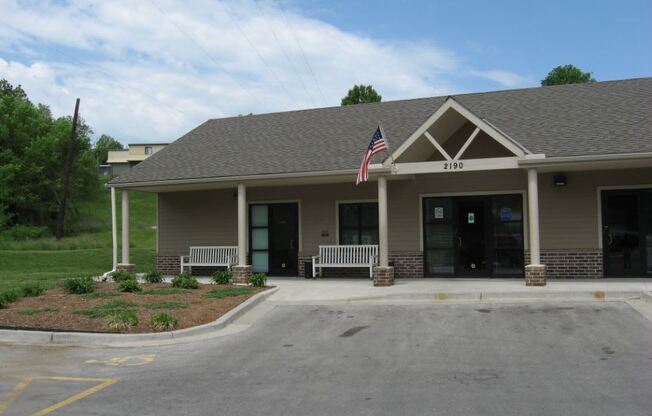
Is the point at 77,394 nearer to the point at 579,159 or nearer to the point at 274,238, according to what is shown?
the point at 579,159

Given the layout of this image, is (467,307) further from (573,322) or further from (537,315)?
(573,322)

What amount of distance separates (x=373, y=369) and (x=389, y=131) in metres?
11.0

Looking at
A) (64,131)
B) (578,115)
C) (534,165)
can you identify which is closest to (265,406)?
(534,165)

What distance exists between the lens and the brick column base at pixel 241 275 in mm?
16062

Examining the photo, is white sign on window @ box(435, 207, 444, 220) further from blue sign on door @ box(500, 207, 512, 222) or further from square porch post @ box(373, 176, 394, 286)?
square porch post @ box(373, 176, 394, 286)

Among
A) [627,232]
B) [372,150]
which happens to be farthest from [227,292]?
[627,232]

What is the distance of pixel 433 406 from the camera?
19.1 ft

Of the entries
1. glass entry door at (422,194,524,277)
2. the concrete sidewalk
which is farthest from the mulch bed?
glass entry door at (422,194,524,277)

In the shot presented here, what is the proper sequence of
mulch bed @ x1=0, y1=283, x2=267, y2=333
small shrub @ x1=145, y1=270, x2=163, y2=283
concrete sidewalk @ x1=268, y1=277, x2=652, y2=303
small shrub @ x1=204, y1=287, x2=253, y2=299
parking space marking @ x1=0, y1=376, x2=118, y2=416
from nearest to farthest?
parking space marking @ x1=0, y1=376, x2=118, y2=416
mulch bed @ x1=0, y1=283, x2=267, y2=333
concrete sidewalk @ x1=268, y1=277, x2=652, y2=303
small shrub @ x1=204, y1=287, x2=253, y2=299
small shrub @ x1=145, y1=270, x2=163, y2=283

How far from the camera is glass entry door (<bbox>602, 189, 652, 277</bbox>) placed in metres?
15.0

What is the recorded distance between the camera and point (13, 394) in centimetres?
671

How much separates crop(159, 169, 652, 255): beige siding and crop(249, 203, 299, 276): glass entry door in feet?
1.08

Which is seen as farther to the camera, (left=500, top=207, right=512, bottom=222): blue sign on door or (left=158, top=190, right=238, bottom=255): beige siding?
(left=158, top=190, right=238, bottom=255): beige siding

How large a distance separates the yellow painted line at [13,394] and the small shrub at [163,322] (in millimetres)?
2885
